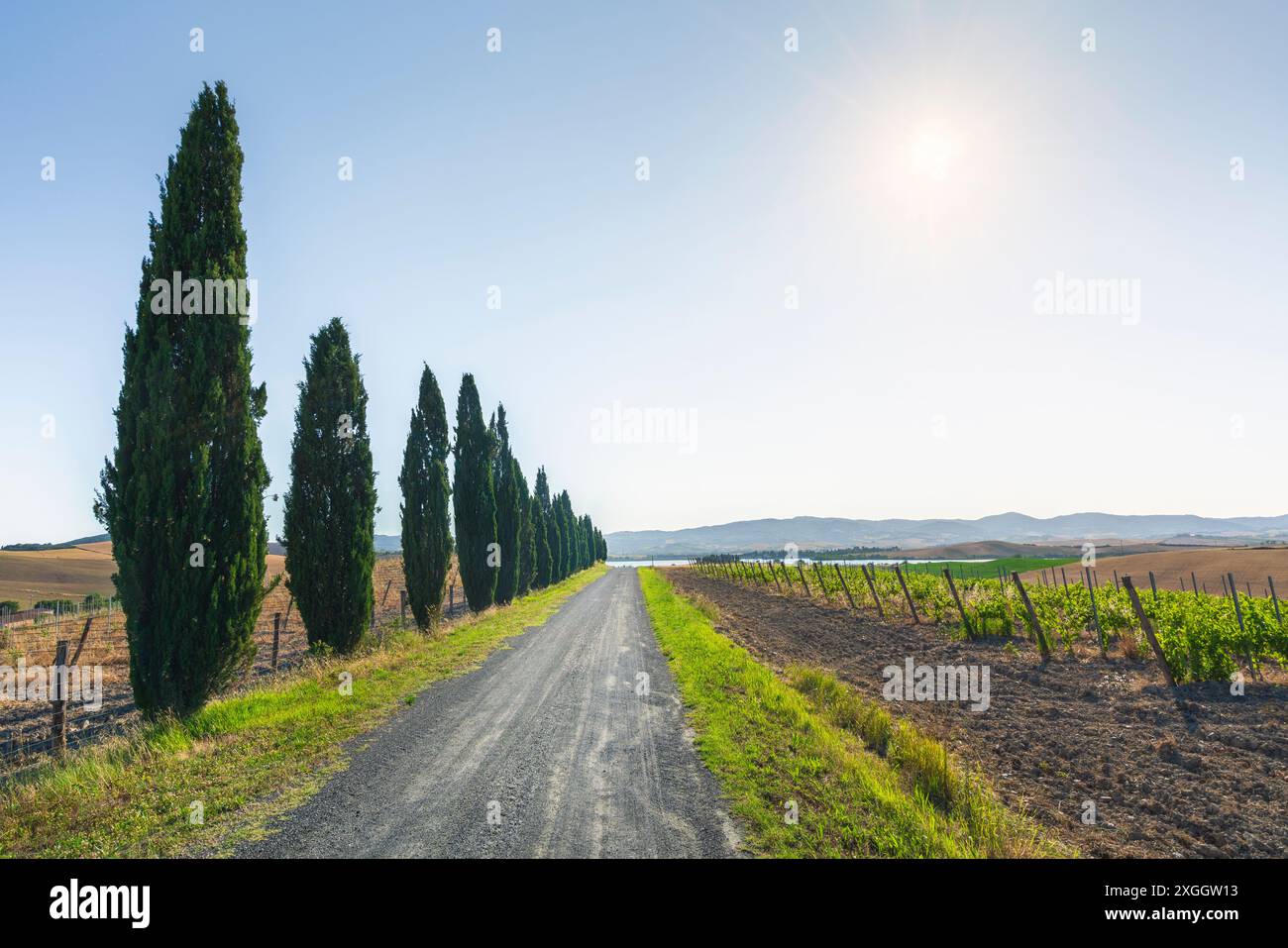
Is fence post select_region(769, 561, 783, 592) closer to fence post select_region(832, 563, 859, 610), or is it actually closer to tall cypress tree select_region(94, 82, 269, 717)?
fence post select_region(832, 563, 859, 610)

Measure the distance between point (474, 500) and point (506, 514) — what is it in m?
6.89

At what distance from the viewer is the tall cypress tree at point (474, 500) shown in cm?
2838

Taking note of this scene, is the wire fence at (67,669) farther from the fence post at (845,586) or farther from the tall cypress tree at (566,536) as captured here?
the tall cypress tree at (566,536)

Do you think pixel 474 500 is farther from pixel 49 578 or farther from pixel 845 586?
pixel 49 578

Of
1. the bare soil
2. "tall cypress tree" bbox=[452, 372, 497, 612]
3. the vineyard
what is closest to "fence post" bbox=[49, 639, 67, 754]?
the bare soil

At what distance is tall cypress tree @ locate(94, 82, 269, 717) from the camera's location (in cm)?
968

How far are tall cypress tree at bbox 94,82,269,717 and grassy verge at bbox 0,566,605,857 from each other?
125 cm

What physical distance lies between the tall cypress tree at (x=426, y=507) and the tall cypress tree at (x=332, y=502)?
569cm

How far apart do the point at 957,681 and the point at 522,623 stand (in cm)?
1534

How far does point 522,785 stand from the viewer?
20.2 feet

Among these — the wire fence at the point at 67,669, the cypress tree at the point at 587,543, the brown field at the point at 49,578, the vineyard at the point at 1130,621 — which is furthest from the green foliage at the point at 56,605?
the cypress tree at the point at 587,543
